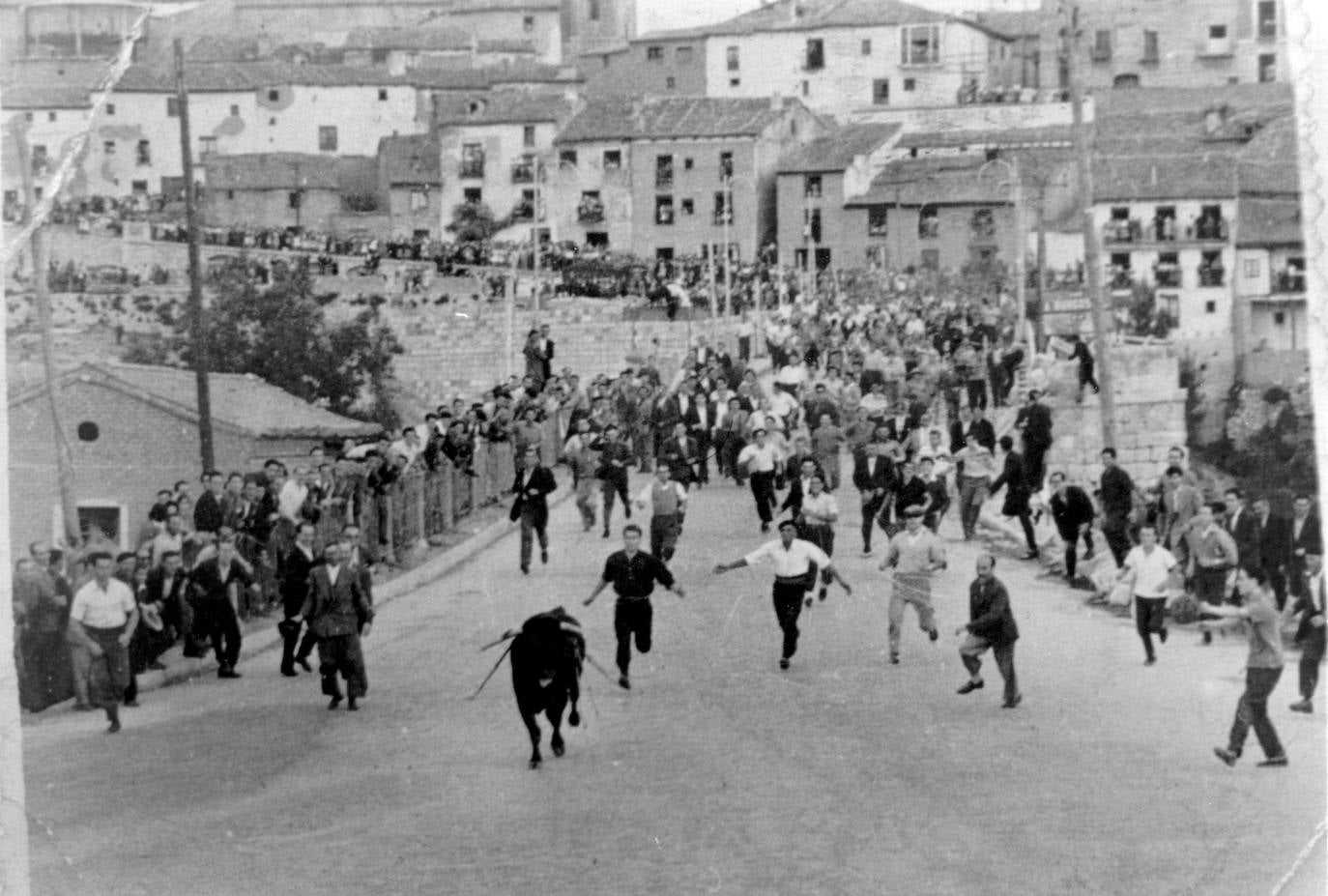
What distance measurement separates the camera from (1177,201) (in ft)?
31.4

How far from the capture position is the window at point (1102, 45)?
9227mm

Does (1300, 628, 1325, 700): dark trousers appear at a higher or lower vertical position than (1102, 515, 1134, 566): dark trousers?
lower

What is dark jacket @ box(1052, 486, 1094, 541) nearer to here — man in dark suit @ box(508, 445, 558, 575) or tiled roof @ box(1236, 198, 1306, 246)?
tiled roof @ box(1236, 198, 1306, 246)

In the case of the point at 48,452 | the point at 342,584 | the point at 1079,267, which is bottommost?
the point at 342,584

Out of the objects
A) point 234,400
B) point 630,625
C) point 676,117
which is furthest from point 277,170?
point 630,625

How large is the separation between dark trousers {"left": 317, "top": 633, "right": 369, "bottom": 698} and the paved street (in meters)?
0.08

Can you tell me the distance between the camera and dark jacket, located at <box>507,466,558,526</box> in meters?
9.62

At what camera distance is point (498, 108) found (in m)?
9.90

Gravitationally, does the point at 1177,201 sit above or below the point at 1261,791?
above

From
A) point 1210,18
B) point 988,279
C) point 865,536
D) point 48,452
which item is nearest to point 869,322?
point 988,279

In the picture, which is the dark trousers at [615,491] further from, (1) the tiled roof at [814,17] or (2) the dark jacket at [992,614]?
(1) the tiled roof at [814,17]

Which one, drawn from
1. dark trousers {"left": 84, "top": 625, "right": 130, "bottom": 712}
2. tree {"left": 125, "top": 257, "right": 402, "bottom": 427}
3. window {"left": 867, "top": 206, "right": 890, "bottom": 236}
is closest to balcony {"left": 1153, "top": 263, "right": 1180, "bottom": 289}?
window {"left": 867, "top": 206, "right": 890, "bottom": 236}

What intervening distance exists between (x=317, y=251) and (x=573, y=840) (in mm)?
3022

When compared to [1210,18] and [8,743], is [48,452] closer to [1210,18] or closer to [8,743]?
[8,743]
